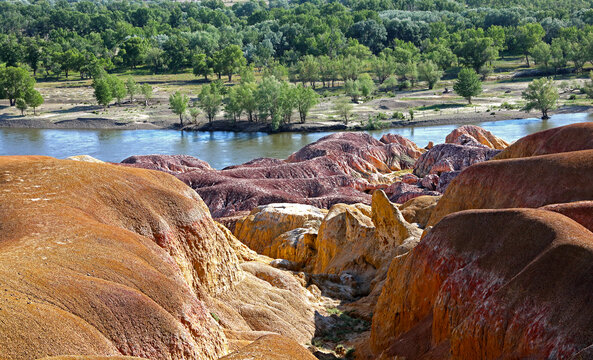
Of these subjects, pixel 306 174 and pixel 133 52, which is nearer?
pixel 306 174

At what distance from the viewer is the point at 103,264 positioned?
2009cm

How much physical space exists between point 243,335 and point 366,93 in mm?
127357

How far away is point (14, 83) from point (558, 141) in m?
124

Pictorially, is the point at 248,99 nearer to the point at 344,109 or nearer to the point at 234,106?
the point at 234,106

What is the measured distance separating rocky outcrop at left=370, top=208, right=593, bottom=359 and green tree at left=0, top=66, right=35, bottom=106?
130 m

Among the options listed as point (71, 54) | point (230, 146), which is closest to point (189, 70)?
point (71, 54)

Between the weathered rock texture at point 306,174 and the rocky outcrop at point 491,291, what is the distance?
32682mm

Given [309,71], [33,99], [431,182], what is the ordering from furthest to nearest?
[309,71] < [33,99] < [431,182]

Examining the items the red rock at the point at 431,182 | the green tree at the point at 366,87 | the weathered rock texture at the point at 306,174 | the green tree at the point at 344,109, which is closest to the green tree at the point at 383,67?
the green tree at the point at 366,87

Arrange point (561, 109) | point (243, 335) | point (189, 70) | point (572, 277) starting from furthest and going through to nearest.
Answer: point (189, 70) → point (561, 109) → point (243, 335) → point (572, 277)

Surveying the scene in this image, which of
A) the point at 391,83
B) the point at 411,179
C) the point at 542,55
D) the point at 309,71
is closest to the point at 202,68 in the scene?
the point at 309,71

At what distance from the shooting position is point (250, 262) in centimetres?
3409

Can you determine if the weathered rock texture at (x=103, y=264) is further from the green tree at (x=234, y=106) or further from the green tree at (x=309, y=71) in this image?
the green tree at (x=309, y=71)

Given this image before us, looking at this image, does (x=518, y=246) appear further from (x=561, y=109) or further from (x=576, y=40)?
(x=576, y=40)
